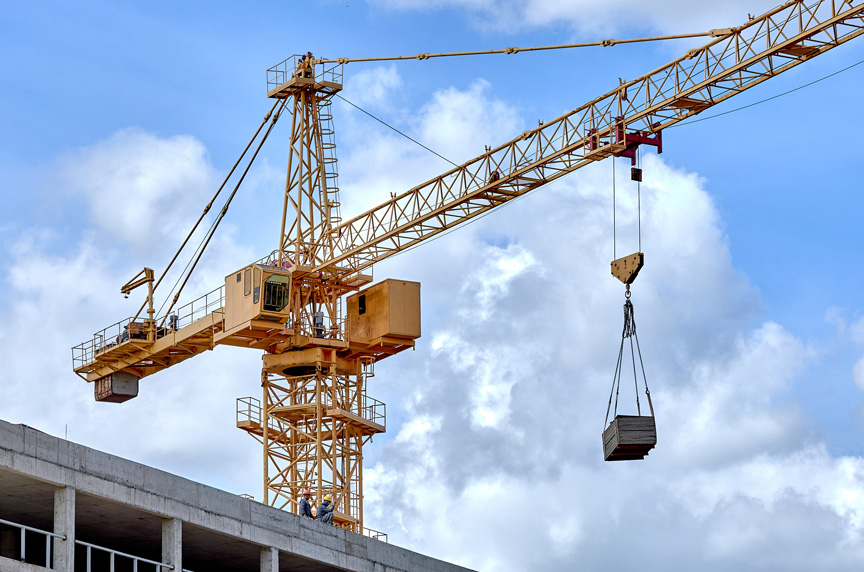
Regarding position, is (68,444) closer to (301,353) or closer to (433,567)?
(433,567)

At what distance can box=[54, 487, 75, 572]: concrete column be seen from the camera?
3703cm

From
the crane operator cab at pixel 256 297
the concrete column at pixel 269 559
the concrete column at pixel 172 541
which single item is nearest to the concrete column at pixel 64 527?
the concrete column at pixel 172 541

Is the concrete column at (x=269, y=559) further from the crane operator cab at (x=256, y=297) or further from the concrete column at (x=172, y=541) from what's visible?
the crane operator cab at (x=256, y=297)

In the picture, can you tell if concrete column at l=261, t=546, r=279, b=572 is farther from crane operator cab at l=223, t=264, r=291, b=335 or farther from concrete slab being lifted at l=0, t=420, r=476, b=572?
crane operator cab at l=223, t=264, r=291, b=335

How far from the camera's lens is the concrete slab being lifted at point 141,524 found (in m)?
37.0

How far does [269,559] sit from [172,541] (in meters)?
3.58

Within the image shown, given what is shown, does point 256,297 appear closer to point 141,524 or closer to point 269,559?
point 269,559

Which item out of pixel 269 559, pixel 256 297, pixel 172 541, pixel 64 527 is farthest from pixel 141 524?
pixel 256 297

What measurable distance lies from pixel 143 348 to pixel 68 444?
42.6 m

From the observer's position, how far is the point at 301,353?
76250mm

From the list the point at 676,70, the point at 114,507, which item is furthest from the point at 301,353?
the point at 114,507

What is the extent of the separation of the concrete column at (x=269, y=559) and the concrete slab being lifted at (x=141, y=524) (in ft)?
0.08

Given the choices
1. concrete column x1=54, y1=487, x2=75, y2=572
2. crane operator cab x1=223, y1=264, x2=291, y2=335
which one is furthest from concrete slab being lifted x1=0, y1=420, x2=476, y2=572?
crane operator cab x1=223, y1=264, x2=291, y2=335

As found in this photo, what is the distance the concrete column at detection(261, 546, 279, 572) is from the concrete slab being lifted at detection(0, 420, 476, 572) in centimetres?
2
